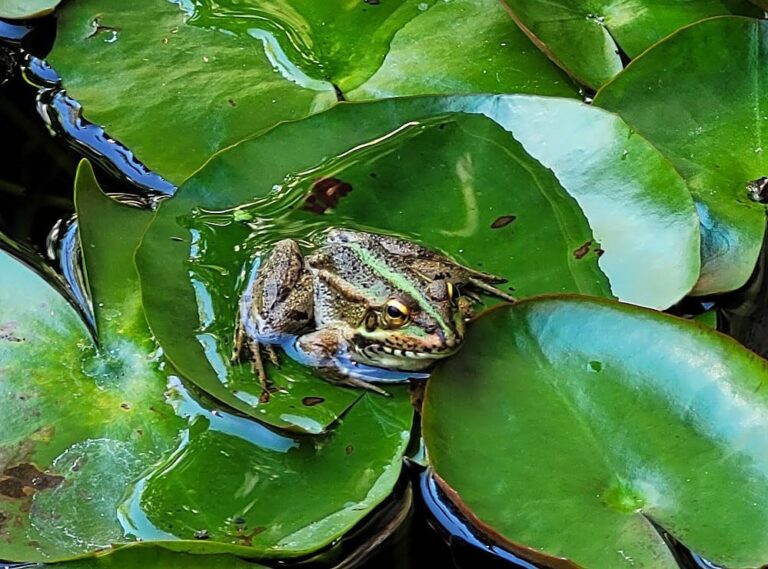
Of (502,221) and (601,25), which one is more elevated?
(601,25)

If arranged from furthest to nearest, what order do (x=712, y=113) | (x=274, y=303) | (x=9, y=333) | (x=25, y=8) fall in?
(x=25, y=8), (x=712, y=113), (x=274, y=303), (x=9, y=333)

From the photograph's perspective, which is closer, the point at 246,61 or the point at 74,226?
the point at 74,226

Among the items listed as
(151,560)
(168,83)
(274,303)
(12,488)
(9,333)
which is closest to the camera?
(151,560)

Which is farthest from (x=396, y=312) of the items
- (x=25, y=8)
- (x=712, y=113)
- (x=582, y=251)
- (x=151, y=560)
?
(x=25, y=8)

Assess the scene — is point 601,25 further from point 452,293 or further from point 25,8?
point 25,8

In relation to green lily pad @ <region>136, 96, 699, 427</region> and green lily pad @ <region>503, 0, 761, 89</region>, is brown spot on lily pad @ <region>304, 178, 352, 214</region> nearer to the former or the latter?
green lily pad @ <region>136, 96, 699, 427</region>

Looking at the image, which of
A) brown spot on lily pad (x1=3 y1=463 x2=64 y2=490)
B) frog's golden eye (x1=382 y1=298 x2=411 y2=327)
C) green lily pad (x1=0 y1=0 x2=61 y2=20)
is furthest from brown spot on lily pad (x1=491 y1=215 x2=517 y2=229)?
green lily pad (x1=0 y1=0 x2=61 y2=20)

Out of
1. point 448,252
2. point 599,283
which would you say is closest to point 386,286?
point 448,252
